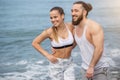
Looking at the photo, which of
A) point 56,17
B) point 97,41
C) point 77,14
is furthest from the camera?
point 56,17

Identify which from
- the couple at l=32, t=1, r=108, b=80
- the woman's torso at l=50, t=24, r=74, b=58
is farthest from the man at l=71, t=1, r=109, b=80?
the woman's torso at l=50, t=24, r=74, b=58

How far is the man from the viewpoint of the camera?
5.17 meters

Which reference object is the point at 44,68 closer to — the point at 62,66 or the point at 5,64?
the point at 5,64

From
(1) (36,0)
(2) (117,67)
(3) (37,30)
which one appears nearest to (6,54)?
(2) (117,67)

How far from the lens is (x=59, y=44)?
5672mm

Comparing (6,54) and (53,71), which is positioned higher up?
(53,71)

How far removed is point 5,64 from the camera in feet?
61.6

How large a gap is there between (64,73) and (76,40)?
66 centimetres

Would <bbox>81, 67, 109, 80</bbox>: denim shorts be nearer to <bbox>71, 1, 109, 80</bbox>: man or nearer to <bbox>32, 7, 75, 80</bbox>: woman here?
<bbox>71, 1, 109, 80</bbox>: man

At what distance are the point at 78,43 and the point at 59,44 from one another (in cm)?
40

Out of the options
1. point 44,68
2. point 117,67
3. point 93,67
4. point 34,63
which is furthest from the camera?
point 34,63

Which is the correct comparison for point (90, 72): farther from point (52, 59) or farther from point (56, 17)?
point (56, 17)

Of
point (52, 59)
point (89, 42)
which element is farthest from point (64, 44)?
point (89, 42)

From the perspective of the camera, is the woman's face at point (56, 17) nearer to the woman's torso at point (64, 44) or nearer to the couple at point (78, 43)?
the couple at point (78, 43)
